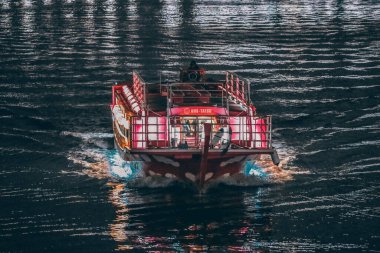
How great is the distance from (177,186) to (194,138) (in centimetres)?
232

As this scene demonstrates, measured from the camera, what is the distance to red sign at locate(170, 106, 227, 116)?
4478 centimetres

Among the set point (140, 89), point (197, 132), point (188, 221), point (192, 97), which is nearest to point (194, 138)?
point (197, 132)

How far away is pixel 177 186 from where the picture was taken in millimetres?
44406

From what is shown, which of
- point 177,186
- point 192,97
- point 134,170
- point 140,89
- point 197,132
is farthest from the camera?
point 140,89

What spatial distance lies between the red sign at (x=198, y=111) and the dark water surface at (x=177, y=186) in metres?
3.36

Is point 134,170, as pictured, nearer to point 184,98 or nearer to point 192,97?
point 184,98

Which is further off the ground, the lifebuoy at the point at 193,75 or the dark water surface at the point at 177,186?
Result: the lifebuoy at the point at 193,75

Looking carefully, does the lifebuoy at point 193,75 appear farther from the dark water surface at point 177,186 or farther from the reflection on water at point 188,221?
the reflection on water at point 188,221

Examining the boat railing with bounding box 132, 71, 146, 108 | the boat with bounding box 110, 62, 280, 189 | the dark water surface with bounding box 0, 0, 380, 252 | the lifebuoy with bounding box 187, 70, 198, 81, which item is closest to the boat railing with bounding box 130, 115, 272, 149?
the boat with bounding box 110, 62, 280, 189

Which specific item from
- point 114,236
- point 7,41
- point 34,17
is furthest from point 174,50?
point 114,236

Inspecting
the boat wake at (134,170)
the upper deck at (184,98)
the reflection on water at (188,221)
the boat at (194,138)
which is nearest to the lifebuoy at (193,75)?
the upper deck at (184,98)

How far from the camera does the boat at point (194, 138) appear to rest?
42.7 metres

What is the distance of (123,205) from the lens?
42.6m

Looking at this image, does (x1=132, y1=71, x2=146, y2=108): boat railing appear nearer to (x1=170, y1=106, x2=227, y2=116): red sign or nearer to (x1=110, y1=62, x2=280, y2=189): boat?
(x1=110, y1=62, x2=280, y2=189): boat
